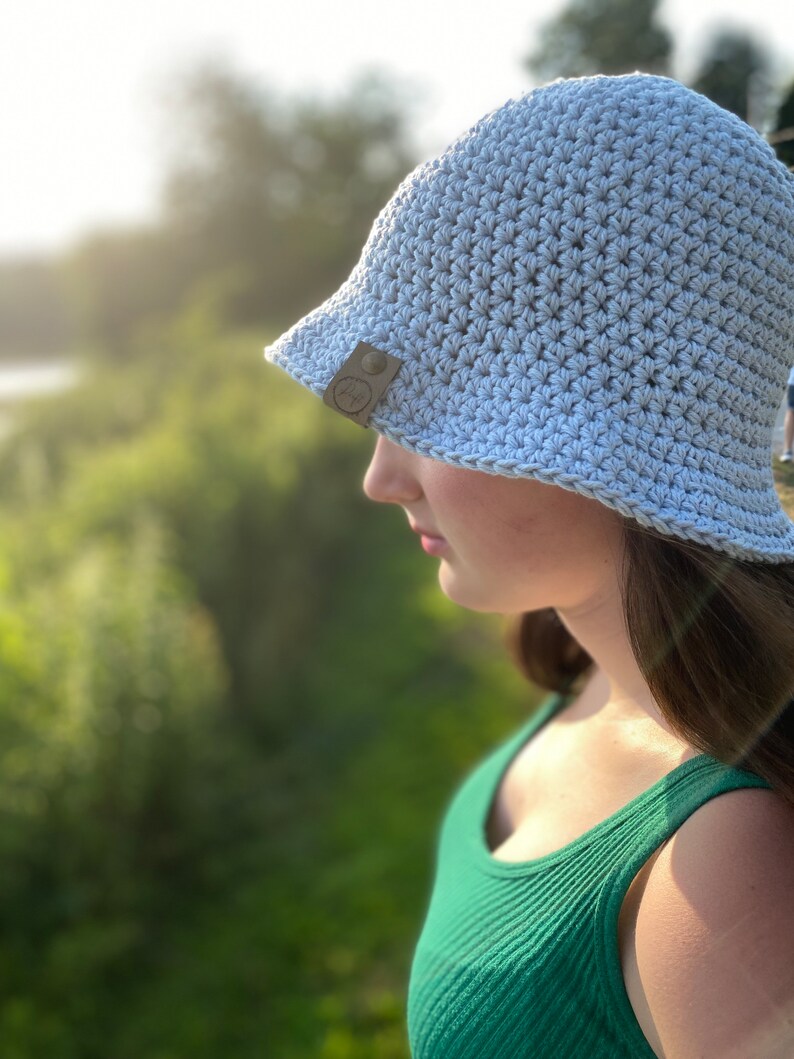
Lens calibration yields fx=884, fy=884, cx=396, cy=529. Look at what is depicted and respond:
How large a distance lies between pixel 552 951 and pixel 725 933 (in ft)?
0.90

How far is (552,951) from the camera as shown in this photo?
47.1 inches

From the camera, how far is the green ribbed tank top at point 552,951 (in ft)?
3.73

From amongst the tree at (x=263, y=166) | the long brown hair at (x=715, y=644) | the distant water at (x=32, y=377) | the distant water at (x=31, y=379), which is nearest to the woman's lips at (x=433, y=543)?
the long brown hair at (x=715, y=644)

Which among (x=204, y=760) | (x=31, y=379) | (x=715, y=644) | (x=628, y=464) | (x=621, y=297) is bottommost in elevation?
(x=31, y=379)

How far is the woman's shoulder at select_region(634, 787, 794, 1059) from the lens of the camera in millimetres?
976

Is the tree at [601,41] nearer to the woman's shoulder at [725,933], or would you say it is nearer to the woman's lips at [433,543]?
the woman's lips at [433,543]

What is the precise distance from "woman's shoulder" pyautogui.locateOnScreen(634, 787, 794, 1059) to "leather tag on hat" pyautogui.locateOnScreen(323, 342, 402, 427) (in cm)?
70

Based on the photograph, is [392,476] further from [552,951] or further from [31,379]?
[31,379]

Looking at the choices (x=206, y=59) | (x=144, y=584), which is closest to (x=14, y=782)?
(x=144, y=584)

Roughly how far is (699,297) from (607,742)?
0.74 m

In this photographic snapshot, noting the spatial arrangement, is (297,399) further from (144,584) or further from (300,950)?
(300,950)

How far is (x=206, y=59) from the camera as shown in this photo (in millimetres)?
18578

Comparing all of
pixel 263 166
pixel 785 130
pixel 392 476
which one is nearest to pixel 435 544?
pixel 392 476

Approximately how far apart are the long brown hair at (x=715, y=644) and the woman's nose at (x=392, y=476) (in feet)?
1.12
